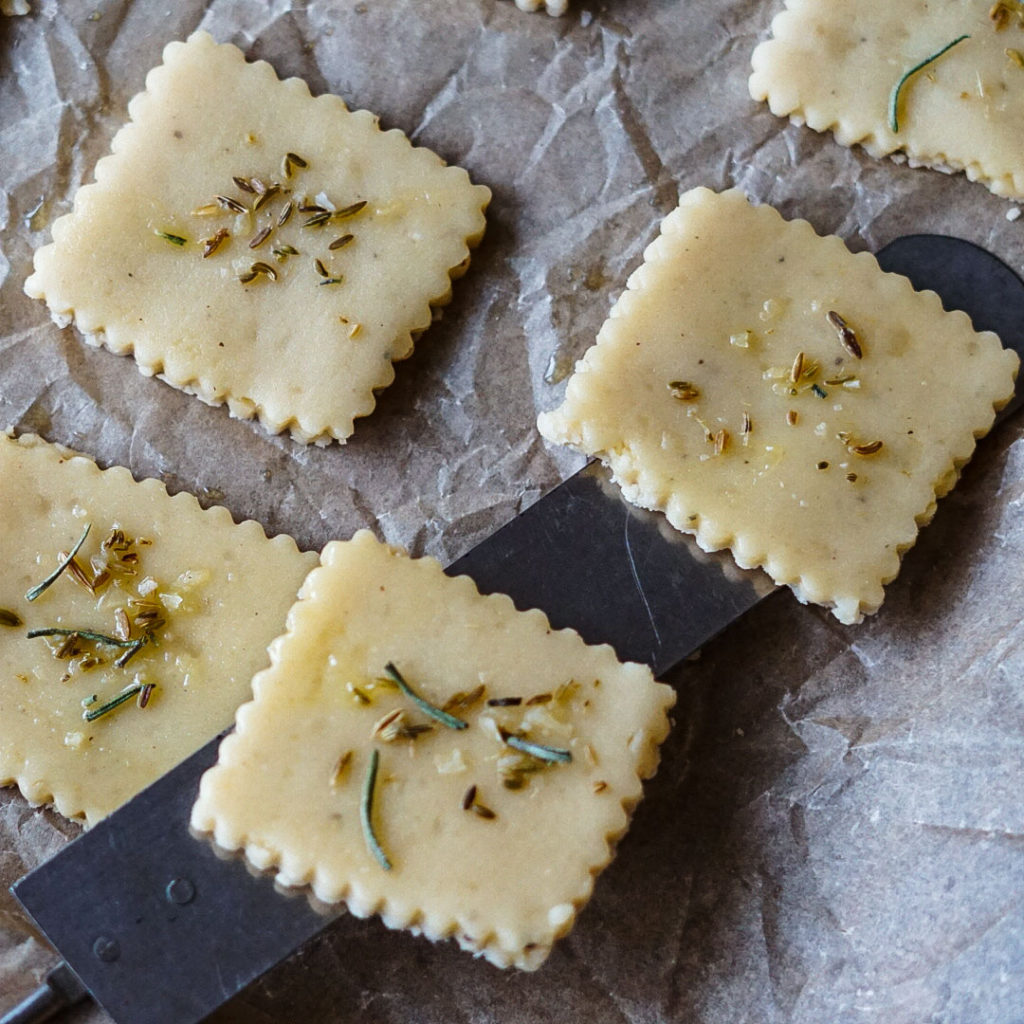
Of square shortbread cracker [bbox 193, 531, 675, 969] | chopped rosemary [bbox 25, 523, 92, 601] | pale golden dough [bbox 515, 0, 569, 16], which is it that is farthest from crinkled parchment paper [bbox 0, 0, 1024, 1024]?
square shortbread cracker [bbox 193, 531, 675, 969]

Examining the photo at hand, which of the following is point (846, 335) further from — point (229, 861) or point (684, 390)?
point (229, 861)

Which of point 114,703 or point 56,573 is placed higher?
point 56,573

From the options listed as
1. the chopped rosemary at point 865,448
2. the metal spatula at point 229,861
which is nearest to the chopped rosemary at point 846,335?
the chopped rosemary at point 865,448

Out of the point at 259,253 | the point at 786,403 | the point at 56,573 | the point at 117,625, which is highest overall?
the point at 259,253

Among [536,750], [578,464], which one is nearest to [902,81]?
[578,464]

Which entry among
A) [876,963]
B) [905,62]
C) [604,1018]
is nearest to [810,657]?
[876,963]

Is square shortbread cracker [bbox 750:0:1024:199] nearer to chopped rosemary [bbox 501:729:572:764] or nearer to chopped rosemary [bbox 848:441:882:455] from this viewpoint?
chopped rosemary [bbox 848:441:882:455]
